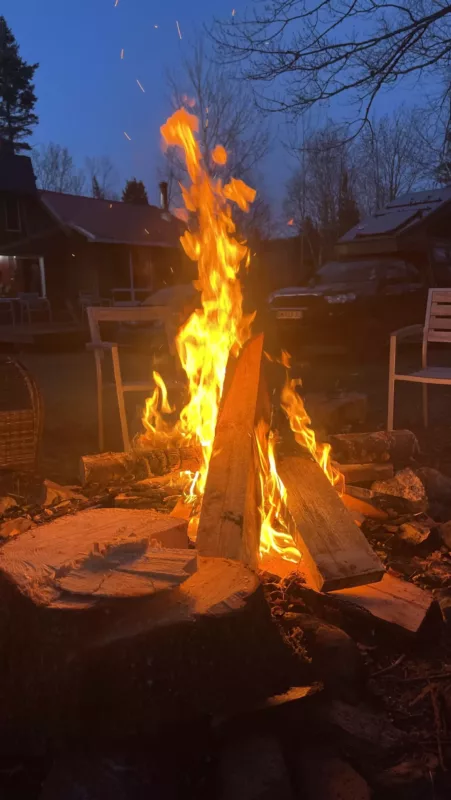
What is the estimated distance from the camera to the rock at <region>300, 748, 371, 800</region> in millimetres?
1718

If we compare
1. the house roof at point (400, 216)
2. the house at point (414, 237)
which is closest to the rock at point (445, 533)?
the house at point (414, 237)

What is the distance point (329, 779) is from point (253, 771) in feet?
0.75

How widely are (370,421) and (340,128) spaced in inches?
136

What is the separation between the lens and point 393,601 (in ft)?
7.97

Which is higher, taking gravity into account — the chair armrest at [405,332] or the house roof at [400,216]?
the house roof at [400,216]

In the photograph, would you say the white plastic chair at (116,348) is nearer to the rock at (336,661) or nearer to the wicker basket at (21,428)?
the wicker basket at (21,428)

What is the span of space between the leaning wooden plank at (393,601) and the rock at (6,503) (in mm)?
2163

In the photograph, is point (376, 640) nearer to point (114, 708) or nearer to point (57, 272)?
point (114, 708)

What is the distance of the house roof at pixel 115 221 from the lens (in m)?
21.2

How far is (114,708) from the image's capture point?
1.78 meters

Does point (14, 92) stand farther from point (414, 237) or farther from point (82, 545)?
point (82, 545)

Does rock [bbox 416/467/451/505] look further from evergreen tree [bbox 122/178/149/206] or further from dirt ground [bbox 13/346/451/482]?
evergreen tree [bbox 122/178/149/206]

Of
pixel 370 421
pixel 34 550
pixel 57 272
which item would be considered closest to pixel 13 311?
pixel 57 272

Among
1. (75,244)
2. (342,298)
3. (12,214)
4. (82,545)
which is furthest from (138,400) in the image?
(75,244)
